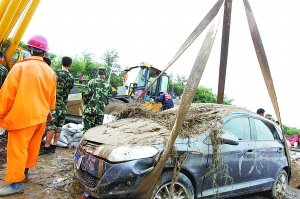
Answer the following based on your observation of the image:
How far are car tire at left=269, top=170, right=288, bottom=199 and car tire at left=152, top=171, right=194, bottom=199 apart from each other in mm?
2523

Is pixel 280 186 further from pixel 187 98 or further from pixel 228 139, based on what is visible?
Answer: pixel 187 98

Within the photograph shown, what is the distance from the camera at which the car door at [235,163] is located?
180 inches

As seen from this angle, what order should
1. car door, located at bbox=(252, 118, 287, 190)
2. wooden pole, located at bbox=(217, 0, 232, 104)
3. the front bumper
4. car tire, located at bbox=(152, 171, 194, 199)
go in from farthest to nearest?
car door, located at bbox=(252, 118, 287, 190) → wooden pole, located at bbox=(217, 0, 232, 104) → car tire, located at bbox=(152, 171, 194, 199) → the front bumper

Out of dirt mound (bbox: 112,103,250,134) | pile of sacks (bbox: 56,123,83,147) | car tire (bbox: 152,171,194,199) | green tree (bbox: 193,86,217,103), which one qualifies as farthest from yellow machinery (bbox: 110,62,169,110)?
green tree (bbox: 193,86,217,103)

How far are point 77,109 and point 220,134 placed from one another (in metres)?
5.96

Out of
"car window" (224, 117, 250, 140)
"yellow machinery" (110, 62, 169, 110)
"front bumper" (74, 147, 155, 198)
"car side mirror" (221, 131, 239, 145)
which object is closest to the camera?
"front bumper" (74, 147, 155, 198)

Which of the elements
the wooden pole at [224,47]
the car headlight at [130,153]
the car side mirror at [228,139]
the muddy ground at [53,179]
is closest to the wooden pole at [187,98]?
the car headlight at [130,153]

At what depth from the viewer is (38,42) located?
4.73 m

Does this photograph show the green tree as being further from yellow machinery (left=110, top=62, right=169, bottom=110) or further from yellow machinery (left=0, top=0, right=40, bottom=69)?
yellow machinery (left=0, top=0, right=40, bottom=69)

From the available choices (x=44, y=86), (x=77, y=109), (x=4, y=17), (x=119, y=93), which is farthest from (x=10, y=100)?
(x=119, y=93)

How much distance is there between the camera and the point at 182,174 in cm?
412

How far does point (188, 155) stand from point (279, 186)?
3.01 meters

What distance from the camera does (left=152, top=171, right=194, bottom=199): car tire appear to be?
12.9 ft

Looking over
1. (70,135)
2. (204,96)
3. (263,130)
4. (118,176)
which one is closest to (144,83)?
(70,135)
